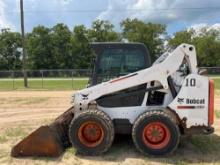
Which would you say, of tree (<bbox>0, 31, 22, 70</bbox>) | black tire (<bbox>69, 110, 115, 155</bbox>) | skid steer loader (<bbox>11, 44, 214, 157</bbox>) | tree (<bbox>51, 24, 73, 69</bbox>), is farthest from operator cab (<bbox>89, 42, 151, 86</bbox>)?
tree (<bbox>0, 31, 22, 70</bbox>)

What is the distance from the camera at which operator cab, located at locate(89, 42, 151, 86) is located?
8617 mm

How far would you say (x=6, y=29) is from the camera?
234ft

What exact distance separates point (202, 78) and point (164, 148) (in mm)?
1573

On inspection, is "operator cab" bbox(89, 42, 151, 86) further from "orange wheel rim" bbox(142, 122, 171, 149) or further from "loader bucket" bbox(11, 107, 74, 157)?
"loader bucket" bbox(11, 107, 74, 157)

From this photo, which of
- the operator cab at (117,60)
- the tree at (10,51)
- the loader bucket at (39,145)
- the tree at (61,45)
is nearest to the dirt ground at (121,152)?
the loader bucket at (39,145)

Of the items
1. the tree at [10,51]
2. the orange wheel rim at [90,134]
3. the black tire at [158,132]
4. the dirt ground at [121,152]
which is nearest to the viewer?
the dirt ground at [121,152]

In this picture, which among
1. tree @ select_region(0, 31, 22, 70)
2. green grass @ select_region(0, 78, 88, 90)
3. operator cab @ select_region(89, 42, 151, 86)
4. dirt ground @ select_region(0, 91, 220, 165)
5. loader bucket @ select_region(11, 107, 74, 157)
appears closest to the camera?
dirt ground @ select_region(0, 91, 220, 165)

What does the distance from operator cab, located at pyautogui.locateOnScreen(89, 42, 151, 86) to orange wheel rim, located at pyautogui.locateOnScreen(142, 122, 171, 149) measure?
4.31 feet

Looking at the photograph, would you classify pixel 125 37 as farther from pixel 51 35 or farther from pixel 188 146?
pixel 188 146

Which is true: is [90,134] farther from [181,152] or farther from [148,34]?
[148,34]

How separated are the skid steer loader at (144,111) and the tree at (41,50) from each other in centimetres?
5488

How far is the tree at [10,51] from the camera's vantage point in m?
66.2

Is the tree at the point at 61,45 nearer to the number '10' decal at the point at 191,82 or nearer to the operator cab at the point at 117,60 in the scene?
the operator cab at the point at 117,60

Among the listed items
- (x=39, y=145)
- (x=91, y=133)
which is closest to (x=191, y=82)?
(x=91, y=133)
